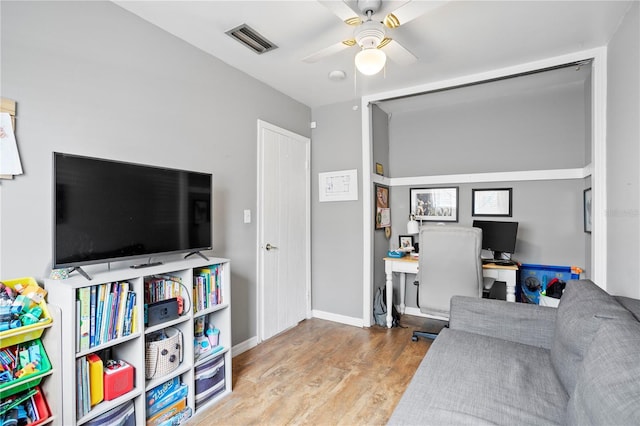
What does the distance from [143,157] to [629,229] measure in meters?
3.06

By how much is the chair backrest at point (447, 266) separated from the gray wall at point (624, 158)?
0.84m

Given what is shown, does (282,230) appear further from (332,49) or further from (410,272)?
(332,49)

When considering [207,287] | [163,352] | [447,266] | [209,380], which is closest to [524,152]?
[447,266]

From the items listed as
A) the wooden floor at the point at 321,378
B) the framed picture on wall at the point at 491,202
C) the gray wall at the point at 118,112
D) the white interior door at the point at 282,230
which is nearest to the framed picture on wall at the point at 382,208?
the white interior door at the point at 282,230

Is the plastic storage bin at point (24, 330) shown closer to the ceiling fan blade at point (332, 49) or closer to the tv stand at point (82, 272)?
the tv stand at point (82, 272)

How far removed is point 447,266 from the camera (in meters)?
2.74

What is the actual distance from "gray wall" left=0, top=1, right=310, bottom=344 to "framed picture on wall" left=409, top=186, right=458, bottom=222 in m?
1.95

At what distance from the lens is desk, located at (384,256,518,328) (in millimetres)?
2889

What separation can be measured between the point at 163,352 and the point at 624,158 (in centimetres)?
302

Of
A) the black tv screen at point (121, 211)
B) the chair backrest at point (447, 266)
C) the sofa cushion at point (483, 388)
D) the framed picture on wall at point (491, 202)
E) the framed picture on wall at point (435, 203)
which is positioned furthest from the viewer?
the framed picture on wall at point (435, 203)

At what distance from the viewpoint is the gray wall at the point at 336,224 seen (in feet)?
11.4

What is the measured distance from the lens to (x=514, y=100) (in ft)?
11.0

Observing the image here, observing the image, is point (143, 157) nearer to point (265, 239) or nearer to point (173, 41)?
point (173, 41)

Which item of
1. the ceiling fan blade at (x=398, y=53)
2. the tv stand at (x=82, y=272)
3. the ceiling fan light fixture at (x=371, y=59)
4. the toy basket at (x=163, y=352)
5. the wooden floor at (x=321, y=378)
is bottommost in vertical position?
the wooden floor at (x=321, y=378)
